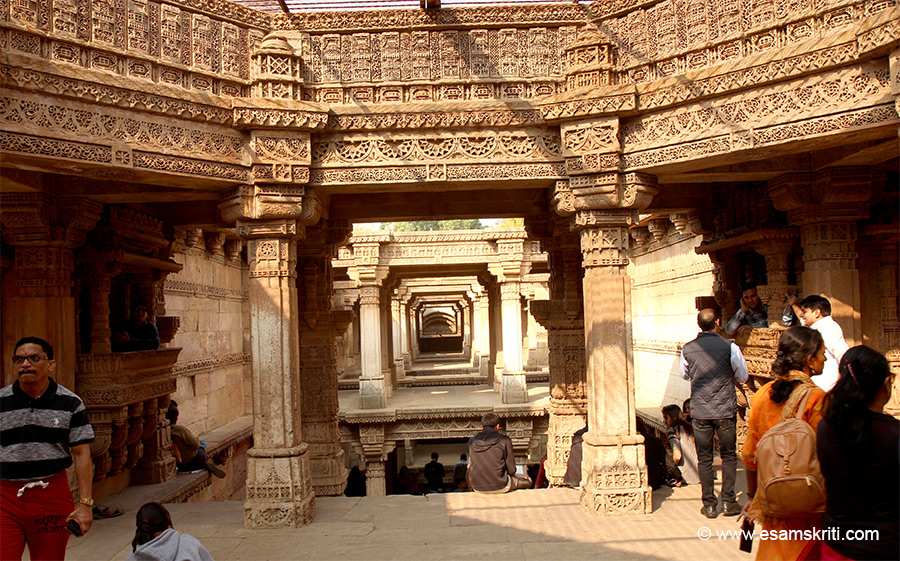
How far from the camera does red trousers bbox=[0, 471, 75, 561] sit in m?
3.40

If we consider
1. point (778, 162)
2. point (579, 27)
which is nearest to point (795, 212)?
point (778, 162)

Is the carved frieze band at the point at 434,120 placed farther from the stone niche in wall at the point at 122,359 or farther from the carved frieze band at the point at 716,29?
the stone niche in wall at the point at 122,359

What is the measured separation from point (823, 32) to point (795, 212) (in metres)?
2.01

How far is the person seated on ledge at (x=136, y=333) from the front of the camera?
717cm

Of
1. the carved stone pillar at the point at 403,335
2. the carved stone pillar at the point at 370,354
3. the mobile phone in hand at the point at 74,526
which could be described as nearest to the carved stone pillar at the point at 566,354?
the mobile phone in hand at the point at 74,526

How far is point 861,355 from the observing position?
237 cm

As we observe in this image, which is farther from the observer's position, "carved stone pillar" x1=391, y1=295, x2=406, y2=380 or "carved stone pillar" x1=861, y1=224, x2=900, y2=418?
"carved stone pillar" x1=391, y1=295, x2=406, y2=380

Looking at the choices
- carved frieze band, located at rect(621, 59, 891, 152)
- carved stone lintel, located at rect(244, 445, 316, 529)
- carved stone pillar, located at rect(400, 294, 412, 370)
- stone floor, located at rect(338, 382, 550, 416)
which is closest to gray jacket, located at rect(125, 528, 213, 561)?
carved stone lintel, located at rect(244, 445, 316, 529)

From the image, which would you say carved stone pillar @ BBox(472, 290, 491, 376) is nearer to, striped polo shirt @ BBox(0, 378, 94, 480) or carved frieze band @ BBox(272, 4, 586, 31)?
carved frieze band @ BBox(272, 4, 586, 31)

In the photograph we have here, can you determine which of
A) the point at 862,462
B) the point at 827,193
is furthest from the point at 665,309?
the point at 862,462

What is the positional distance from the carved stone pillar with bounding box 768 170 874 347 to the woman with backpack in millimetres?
4230

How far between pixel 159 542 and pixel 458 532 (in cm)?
286

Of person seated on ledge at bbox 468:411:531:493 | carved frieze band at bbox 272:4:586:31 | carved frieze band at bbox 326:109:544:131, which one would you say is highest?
carved frieze band at bbox 272:4:586:31

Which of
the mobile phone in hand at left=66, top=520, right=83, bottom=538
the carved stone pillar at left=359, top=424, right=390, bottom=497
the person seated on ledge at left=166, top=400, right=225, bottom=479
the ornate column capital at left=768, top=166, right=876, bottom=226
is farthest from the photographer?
the carved stone pillar at left=359, top=424, right=390, bottom=497
